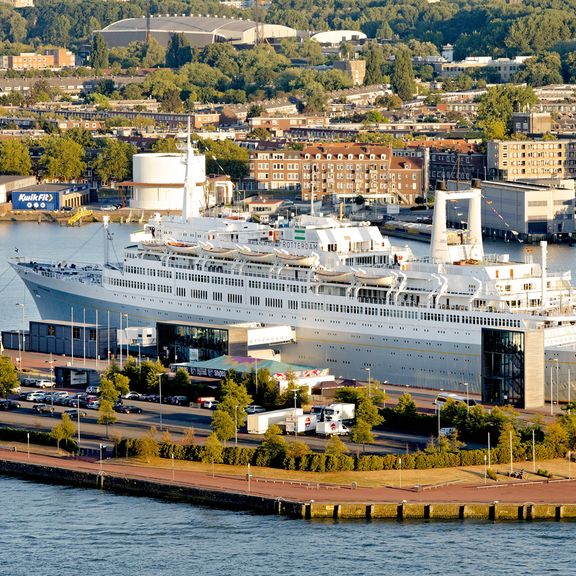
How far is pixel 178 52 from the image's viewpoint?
110188mm

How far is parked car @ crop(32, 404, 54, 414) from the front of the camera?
29.4 meters

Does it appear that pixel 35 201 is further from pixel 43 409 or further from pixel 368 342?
pixel 43 409

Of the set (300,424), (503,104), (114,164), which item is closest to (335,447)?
(300,424)

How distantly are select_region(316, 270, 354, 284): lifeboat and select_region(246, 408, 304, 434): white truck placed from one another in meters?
5.36

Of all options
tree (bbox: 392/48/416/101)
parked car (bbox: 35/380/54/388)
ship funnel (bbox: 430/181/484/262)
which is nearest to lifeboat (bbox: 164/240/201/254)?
ship funnel (bbox: 430/181/484/262)

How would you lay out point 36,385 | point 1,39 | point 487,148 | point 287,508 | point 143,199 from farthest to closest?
point 1,39 → point 487,148 → point 143,199 → point 36,385 → point 287,508

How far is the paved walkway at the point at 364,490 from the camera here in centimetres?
2447

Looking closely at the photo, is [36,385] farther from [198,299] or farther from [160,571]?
[160,571]

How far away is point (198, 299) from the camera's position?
117 ft

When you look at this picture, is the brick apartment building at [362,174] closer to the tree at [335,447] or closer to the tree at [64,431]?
the tree at [64,431]

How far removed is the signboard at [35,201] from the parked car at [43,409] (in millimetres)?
31811

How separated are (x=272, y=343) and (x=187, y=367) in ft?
6.57

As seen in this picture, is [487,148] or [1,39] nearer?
[487,148]

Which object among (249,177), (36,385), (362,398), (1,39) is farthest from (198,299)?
(1,39)
